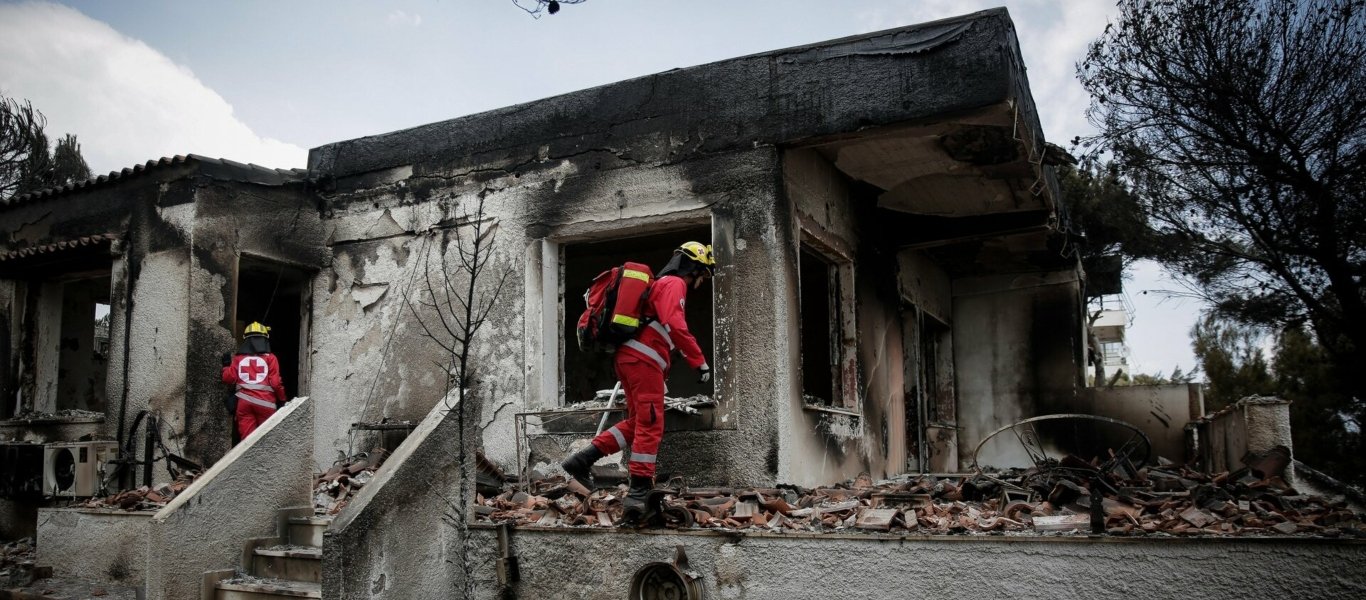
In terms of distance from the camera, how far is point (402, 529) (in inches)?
231

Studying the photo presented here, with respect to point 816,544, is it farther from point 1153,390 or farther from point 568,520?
point 1153,390

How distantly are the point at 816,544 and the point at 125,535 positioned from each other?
210 inches

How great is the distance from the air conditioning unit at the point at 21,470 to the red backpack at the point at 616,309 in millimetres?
6000

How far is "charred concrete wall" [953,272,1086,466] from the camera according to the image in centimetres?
1276

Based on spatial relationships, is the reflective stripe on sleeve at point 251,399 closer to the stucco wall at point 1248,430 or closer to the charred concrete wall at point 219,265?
the charred concrete wall at point 219,265

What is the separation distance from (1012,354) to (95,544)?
10342 mm

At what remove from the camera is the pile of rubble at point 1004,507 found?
16.2 ft

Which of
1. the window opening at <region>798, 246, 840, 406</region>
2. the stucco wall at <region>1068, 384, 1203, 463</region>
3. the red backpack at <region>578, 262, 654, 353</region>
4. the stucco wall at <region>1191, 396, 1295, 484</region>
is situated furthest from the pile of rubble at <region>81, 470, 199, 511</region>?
the stucco wall at <region>1068, 384, 1203, 463</region>

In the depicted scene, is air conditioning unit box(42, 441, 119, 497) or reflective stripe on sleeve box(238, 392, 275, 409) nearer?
air conditioning unit box(42, 441, 119, 497)

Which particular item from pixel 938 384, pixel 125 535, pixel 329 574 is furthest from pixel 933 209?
pixel 125 535

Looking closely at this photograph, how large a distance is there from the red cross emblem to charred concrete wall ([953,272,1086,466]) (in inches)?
339

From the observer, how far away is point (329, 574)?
17.9 ft

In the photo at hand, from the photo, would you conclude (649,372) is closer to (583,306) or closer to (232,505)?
(232,505)

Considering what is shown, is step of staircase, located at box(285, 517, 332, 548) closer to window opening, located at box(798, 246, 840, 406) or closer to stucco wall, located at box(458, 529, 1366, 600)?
stucco wall, located at box(458, 529, 1366, 600)
